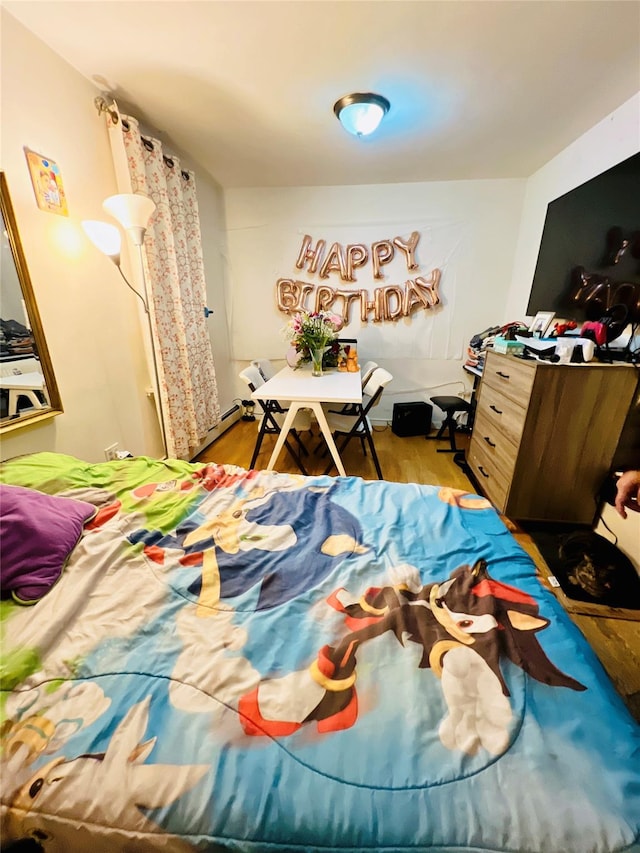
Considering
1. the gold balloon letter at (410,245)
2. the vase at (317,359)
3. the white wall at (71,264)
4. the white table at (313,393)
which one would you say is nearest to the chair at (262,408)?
the white table at (313,393)

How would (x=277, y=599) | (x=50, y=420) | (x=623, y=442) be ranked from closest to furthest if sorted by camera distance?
(x=277, y=599) < (x=50, y=420) < (x=623, y=442)

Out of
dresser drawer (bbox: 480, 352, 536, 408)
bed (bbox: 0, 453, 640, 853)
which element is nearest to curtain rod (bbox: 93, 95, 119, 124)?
bed (bbox: 0, 453, 640, 853)

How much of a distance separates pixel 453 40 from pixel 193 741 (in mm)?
2588

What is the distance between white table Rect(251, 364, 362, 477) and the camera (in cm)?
210

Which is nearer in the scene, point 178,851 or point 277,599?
point 178,851

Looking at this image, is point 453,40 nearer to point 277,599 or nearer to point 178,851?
point 277,599

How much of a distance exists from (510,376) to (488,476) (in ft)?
2.29

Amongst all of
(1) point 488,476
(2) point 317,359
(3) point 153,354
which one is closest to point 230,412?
(2) point 317,359

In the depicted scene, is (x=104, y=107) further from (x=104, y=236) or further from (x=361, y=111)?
(x=361, y=111)

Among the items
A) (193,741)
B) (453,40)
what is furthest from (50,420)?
(453,40)

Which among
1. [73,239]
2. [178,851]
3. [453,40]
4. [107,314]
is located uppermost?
[453,40]

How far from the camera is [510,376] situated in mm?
2010

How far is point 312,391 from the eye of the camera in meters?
2.22

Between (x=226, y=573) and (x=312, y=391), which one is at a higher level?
(x=312, y=391)
